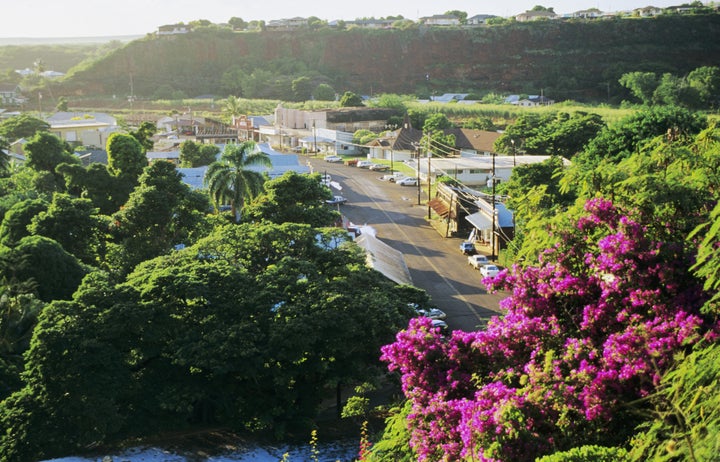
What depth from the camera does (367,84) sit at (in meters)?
136

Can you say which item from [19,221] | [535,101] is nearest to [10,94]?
[535,101]

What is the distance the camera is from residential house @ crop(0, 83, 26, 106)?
116m

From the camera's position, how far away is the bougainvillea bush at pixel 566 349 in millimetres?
9320

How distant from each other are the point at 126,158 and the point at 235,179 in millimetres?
5372

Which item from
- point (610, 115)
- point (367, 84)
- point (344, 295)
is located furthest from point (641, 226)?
point (367, 84)

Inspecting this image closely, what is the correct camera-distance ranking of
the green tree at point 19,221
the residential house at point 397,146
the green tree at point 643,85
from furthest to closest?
the green tree at point 643,85 < the residential house at point 397,146 < the green tree at point 19,221

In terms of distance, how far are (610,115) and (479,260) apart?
160 feet

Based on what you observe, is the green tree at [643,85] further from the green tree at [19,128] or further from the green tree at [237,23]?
the green tree at [237,23]

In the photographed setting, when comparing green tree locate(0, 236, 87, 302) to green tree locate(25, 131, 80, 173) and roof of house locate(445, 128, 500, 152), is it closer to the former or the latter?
green tree locate(25, 131, 80, 173)

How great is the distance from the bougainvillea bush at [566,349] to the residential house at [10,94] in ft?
380

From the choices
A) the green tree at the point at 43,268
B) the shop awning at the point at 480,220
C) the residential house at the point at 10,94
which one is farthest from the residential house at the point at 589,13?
the green tree at the point at 43,268

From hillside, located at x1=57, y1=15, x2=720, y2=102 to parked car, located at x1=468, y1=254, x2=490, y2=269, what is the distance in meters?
89.0

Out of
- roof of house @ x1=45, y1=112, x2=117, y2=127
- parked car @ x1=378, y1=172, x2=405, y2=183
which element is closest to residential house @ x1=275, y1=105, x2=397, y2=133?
roof of house @ x1=45, y1=112, x2=117, y2=127

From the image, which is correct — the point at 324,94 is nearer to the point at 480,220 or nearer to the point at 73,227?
the point at 480,220
